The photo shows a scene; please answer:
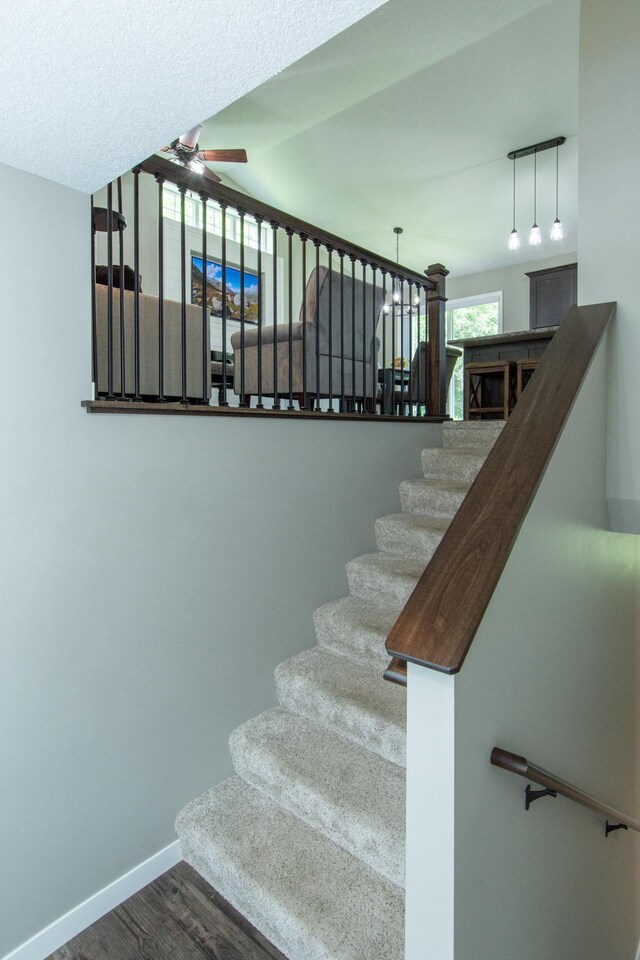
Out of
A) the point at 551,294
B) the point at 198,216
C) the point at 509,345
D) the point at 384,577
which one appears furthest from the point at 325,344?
the point at 198,216

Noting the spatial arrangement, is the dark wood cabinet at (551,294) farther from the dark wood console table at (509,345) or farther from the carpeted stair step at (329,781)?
the carpeted stair step at (329,781)

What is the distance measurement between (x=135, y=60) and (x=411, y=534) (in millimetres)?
2284

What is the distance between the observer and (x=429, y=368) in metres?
3.73

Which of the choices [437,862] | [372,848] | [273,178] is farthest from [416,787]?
[273,178]

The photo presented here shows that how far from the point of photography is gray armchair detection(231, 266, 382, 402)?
301 cm

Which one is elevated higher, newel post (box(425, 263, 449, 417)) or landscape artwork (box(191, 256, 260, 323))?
landscape artwork (box(191, 256, 260, 323))

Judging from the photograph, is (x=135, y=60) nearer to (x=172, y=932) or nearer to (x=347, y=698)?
(x=347, y=698)

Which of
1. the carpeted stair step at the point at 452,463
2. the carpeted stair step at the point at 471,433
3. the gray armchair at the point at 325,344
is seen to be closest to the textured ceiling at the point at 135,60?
the gray armchair at the point at 325,344

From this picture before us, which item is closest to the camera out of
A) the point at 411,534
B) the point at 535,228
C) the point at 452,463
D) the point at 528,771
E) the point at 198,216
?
the point at 528,771

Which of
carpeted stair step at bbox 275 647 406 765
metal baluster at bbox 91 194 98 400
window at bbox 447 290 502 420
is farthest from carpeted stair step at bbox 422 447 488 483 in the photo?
window at bbox 447 290 502 420

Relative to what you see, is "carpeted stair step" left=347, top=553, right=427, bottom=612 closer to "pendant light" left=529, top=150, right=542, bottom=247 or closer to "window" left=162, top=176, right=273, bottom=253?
"pendant light" left=529, top=150, right=542, bottom=247

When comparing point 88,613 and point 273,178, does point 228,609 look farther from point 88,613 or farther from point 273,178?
point 273,178

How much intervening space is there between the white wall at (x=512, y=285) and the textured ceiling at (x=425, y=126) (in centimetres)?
21

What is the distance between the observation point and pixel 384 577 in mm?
2717
